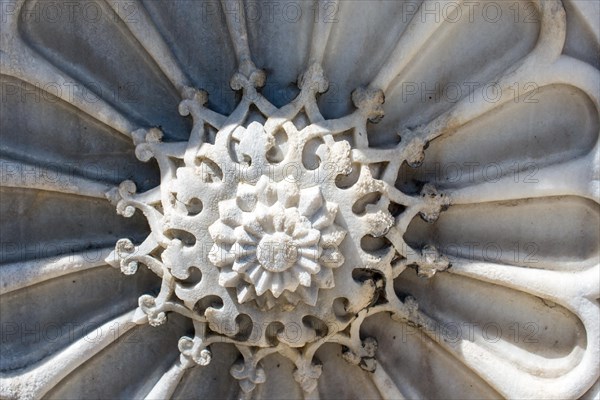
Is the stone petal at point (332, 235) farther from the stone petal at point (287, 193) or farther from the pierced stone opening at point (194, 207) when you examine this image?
the pierced stone opening at point (194, 207)

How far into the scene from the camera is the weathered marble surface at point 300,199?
5.05 metres

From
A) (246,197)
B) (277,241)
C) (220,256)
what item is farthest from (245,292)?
(246,197)

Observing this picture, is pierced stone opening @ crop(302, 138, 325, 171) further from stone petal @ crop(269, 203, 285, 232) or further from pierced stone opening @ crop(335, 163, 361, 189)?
stone petal @ crop(269, 203, 285, 232)

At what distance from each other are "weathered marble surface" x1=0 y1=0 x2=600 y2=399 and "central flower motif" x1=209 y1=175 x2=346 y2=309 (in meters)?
0.01

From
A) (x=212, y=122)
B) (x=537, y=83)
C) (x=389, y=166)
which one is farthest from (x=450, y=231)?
(x=212, y=122)

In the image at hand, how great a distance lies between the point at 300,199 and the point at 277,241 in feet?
0.79

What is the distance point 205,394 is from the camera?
215 inches

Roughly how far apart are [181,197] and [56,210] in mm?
729

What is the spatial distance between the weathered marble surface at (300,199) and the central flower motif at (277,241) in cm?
1

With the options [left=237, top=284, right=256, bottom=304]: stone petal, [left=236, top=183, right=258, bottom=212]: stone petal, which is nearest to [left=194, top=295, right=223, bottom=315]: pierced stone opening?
[left=237, top=284, right=256, bottom=304]: stone petal

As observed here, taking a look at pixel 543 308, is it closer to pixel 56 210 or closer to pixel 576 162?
pixel 576 162

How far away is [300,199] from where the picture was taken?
16.4ft

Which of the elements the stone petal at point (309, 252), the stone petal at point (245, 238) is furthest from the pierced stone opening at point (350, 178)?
the stone petal at point (245, 238)

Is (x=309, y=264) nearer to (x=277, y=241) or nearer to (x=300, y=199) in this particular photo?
(x=277, y=241)
